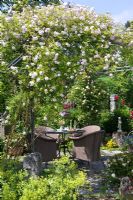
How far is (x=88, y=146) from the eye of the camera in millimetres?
8352

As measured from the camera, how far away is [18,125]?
22.6ft

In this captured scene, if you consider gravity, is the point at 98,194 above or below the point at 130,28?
below

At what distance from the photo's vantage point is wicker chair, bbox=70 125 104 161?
8294mm

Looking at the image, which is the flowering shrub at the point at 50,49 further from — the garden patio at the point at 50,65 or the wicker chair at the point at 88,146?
the wicker chair at the point at 88,146

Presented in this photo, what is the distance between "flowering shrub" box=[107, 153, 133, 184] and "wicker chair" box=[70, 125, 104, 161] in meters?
1.44

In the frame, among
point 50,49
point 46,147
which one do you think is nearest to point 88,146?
point 46,147

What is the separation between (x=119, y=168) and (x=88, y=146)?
6.02 feet

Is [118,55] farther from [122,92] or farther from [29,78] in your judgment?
[122,92]

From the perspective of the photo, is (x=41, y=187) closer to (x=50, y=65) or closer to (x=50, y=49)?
(x=50, y=65)

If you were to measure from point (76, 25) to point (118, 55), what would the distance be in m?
0.78

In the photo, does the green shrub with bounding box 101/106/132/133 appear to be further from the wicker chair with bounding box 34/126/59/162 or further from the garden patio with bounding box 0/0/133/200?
the garden patio with bounding box 0/0/133/200

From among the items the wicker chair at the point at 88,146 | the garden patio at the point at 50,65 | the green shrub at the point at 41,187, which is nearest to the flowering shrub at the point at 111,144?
the wicker chair at the point at 88,146

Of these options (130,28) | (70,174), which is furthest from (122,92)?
(70,174)

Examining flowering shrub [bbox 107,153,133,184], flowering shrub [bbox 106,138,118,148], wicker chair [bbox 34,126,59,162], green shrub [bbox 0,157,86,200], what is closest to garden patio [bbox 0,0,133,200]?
flowering shrub [bbox 107,153,133,184]
